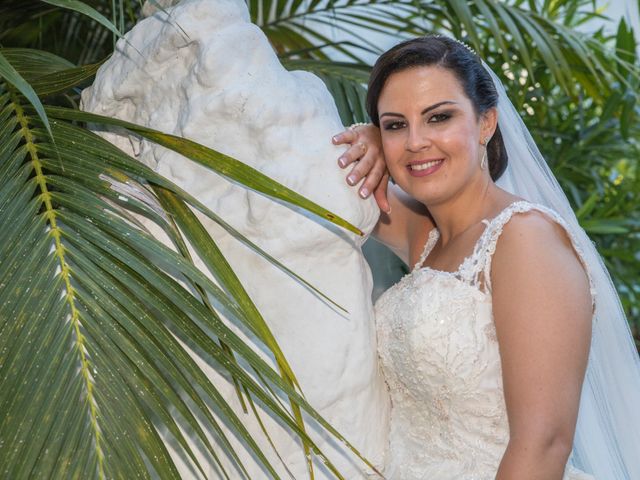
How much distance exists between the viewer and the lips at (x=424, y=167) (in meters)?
2.27

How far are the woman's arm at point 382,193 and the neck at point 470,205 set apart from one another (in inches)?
A: 6.6

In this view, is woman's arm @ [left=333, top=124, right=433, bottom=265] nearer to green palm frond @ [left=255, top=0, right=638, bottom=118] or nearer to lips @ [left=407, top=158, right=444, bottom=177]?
lips @ [left=407, top=158, right=444, bottom=177]

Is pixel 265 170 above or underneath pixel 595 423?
above

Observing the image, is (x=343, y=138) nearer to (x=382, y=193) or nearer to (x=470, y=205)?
(x=382, y=193)

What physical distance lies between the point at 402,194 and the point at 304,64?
0.61 m

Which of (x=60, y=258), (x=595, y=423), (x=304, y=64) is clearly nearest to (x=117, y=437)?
(x=60, y=258)

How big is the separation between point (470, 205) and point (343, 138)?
1.70ft

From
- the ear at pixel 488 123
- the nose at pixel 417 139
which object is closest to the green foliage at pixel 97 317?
the nose at pixel 417 139

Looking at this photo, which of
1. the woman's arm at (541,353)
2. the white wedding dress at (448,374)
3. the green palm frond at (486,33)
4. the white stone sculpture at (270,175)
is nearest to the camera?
the white stone sculpture at (270,175)

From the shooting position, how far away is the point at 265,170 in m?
1.92

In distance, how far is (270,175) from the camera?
1.92m

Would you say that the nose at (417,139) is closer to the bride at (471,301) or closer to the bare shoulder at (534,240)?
the bride at (471,301)

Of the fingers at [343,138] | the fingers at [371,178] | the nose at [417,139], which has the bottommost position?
the fingers at [371,178]

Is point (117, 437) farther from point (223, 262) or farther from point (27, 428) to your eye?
point (223, 262)
